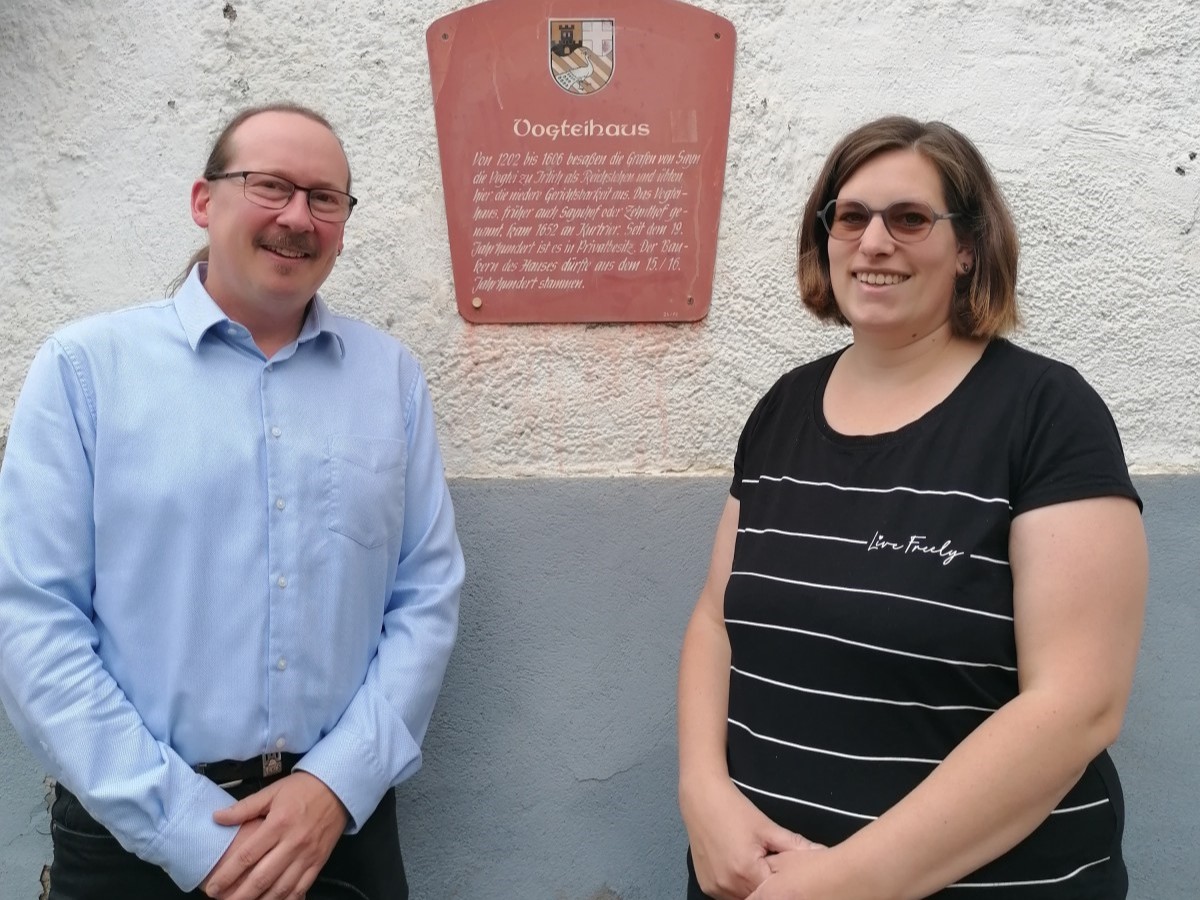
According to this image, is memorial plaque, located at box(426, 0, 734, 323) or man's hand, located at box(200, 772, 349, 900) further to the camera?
memorial plaque, located at box(426, 0, 734, 323)

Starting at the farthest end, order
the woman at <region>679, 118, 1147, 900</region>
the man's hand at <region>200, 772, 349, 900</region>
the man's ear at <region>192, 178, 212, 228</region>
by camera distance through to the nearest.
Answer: the man's ear at <region>192, 178, 212, 228</region>, the man's hand at <region>200, 772, 349, 900</region>, the woman at <region>679, 118, 1147, 900</region>

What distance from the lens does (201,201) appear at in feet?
6.71

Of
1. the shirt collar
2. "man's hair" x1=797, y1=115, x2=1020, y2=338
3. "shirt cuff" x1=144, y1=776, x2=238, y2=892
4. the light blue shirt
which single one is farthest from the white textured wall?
"shirt cuff" x1=144, y1=776, x2=238, y2=892

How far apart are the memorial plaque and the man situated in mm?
593

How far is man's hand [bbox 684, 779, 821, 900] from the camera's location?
1.68 metres

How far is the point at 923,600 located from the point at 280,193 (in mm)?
1294

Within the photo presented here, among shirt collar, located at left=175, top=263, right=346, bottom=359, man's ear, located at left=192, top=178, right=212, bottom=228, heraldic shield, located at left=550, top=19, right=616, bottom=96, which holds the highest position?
heraldic shield, located at left=550, top=19, right=616, bottom=96

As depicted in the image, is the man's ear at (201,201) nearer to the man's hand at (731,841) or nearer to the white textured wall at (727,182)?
the white textured wall at (727,182)

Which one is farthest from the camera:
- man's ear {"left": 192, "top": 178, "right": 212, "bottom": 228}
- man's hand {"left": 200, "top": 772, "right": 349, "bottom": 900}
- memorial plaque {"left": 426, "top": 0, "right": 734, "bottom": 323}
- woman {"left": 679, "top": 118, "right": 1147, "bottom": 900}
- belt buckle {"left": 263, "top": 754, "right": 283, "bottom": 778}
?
memorial plaque {"left": 426, "top": 0, "right": 734, "bottom": 323}

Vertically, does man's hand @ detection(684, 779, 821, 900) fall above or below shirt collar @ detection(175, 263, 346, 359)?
below

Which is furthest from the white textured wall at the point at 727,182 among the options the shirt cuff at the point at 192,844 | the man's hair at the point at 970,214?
the shirt cuff at the point at 192,844

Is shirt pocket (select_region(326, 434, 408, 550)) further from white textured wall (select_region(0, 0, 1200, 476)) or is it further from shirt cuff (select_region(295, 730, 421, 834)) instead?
white textured wall (select_region(0, 0, 1200, 476))

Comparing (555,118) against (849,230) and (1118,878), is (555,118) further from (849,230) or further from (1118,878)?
(1118,878)

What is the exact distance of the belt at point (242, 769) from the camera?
1867 millimetres
